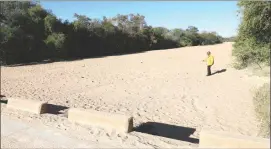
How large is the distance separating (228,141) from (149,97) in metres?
5.89

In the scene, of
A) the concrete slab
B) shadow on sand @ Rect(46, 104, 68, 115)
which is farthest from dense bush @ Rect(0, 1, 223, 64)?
the concrete slab

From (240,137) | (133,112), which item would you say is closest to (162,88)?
(133,112)

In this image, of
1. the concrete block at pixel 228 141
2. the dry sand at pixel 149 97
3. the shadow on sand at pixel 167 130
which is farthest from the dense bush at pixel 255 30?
the concrete block at pixel 228 141

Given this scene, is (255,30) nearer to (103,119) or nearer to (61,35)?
(103,119)

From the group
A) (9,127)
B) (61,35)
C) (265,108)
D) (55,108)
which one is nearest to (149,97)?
(55,108)

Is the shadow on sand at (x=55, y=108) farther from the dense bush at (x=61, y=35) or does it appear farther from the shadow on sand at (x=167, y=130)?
the dense bush at (x=61, y=35)

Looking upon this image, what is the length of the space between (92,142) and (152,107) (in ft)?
12.9

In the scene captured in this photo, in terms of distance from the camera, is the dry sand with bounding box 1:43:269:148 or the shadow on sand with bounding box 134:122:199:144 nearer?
the dry sand with bounding box 1:43:269:148

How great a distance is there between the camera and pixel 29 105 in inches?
309

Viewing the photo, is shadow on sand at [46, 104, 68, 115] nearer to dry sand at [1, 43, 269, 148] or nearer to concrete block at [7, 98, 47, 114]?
dry sand at [1, 43, 269, 148]

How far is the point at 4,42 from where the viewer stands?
1991 cm

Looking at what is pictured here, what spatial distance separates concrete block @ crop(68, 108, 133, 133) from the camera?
644 cm

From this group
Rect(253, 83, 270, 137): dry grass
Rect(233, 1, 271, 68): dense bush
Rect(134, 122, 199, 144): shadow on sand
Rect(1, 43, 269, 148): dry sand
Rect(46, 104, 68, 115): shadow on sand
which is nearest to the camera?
Rect(253, 83, 270, 137): dry grass

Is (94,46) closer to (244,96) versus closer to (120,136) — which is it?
(244,96)
